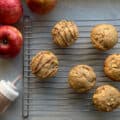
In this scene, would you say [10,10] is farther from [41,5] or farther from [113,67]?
[113,67]

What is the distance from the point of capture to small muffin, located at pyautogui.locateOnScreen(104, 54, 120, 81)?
1396 millimetres

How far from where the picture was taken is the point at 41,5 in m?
1.42

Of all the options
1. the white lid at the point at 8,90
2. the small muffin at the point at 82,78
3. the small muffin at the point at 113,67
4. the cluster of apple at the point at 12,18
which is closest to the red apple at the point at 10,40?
the cluster of apple at the point at 12,18

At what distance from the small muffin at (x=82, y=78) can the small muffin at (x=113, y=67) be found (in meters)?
0.05

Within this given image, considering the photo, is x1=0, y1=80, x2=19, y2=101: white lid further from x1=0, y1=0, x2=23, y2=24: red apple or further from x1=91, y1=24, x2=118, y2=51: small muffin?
x1=91, y1=24, x2=118, y2=51: small muffin

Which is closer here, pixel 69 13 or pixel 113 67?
pixel 113 67

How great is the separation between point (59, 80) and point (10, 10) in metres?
0.30

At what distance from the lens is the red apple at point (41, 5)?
142cm

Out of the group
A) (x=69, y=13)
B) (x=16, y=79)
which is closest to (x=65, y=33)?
(x=69, y=13)

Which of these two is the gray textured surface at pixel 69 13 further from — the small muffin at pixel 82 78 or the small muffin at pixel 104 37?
the small muffin at pixel 82 78

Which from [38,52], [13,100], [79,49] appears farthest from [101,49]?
[13,100]

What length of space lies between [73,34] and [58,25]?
0.06 metres

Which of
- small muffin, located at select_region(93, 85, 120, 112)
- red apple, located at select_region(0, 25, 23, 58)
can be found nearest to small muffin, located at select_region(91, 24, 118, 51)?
small muffin, located at select_region(93, 85, 120, 112)

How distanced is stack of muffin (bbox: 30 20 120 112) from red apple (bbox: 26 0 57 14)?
0.07 meters
